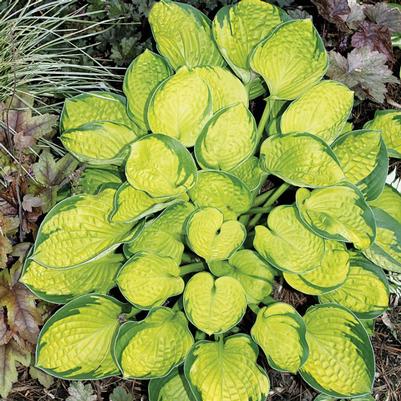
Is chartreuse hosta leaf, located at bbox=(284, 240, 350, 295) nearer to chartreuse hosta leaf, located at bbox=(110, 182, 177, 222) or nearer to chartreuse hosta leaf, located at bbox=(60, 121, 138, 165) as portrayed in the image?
chartreuse hosta leaf, located at bbox=(110, 182, 177, 222)

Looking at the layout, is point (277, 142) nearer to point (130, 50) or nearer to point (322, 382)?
point (322, 382)

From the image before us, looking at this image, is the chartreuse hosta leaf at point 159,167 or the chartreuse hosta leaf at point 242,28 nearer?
the chartreuse hosta leaf at point 159,167

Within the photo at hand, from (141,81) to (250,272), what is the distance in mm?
486

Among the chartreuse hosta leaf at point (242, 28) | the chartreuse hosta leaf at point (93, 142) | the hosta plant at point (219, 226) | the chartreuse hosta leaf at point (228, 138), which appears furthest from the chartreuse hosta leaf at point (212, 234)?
the chartreuse hosta leaf at point (242, 28)

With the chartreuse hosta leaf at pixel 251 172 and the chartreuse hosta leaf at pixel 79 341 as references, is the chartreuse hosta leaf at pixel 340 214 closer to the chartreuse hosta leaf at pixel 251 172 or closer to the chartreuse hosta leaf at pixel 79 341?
the chartreuse hosta leaf at pixel 251 172

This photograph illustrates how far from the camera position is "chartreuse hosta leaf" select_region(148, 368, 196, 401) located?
1392mm

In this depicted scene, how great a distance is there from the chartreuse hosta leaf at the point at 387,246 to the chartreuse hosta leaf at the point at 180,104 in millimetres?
459

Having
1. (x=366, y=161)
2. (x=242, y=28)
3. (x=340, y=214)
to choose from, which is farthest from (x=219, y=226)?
(x=242, y=28)

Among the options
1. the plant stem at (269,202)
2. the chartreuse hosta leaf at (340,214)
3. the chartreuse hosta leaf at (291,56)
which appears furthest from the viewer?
the plant stem at (269,202)

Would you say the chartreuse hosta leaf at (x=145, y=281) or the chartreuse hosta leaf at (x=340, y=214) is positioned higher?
the chartreuse hosta leaf at (x=340, y=214)

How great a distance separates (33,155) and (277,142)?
68cm

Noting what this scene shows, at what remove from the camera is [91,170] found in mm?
1515

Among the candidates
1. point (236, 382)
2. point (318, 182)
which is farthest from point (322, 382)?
point (318, 182)

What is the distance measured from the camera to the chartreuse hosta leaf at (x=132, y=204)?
1.26 metres
